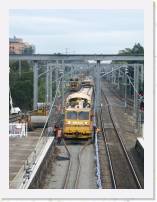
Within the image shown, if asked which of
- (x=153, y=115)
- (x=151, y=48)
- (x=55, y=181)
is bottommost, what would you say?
(x=55, y=181)

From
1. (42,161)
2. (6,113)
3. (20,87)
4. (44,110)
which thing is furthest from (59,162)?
(20,87)

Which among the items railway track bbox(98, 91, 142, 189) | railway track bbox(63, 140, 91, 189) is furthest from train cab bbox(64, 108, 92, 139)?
railway track bbox(63, 140, 91, 189)

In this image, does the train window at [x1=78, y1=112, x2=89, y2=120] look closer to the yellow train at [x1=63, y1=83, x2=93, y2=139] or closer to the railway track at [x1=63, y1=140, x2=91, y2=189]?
the yellow train at [x1=63, y1=83, x2=93, y2=139]

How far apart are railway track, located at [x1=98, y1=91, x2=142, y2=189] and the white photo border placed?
3.70 metres

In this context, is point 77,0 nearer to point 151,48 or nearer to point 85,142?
point 151,48

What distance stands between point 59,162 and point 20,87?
28.5 ft

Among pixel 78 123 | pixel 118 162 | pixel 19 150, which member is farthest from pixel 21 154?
pixel 78 123

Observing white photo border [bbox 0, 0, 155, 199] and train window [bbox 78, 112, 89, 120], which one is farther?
train window [bbox 78, 112, 89, 120]

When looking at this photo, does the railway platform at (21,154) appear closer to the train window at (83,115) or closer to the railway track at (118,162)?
the train window at (83,115)

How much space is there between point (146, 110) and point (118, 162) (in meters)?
6.25

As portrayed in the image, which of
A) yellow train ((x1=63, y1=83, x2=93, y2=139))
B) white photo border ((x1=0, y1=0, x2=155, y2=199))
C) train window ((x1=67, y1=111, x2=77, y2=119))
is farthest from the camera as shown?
train window ((x1=67, y1=111, x2=77, y2=119))

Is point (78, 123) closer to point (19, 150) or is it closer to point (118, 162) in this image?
point (118, 162)

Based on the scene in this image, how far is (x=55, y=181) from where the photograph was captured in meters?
8.38

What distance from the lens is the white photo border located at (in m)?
3.92
